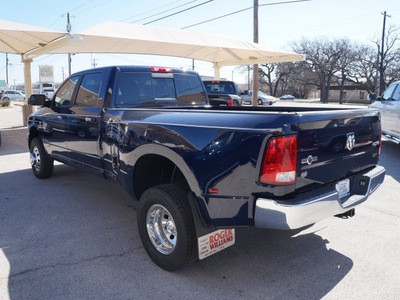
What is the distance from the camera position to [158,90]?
176 inches

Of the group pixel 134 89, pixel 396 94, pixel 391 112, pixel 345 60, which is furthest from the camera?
pixel 345 60

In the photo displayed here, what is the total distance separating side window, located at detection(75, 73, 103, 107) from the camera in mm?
4305

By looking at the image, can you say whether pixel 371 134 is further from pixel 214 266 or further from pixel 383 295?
pixel 214 266

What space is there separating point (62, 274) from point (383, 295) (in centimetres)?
263

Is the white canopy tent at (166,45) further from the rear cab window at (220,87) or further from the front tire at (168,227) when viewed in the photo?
the front tire at (168,227)

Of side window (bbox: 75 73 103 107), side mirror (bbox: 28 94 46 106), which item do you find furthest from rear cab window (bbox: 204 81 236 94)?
side window (bbox: 75 73 103 107)

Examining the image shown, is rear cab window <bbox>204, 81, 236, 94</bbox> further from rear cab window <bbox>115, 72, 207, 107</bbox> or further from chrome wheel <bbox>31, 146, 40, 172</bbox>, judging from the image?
rear cab window <bbox>115, 72, 207, 107</bbox>

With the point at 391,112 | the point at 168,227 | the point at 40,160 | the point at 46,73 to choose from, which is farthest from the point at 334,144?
the point at 46,73

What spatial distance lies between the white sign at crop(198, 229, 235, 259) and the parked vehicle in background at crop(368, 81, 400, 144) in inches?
283

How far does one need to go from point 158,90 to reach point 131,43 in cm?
919

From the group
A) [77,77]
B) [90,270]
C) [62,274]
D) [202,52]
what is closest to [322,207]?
[90,270]

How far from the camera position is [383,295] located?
2660 mm

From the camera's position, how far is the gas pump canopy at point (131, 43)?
10312 millimetres

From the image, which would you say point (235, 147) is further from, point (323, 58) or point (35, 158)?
point (323, 58)
